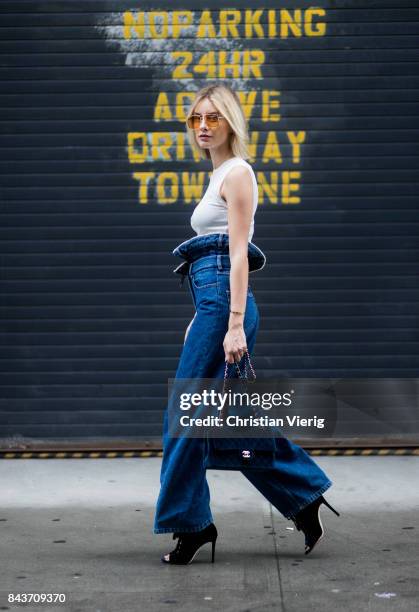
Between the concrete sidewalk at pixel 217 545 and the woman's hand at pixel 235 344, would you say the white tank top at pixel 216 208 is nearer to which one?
the woman's hand at pixel 235 344

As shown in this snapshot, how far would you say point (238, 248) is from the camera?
15.5 feet

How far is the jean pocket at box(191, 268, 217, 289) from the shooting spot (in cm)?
483

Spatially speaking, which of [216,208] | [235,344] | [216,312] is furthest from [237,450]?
[216,208]

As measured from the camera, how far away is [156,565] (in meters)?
4.92

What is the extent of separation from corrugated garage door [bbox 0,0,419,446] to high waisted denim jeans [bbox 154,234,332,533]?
8.29 ft

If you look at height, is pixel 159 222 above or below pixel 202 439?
above

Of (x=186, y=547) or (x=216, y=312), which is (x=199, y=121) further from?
(x=186, y=547)

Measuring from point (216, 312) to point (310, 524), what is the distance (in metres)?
1.05

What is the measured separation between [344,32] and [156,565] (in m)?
3.97

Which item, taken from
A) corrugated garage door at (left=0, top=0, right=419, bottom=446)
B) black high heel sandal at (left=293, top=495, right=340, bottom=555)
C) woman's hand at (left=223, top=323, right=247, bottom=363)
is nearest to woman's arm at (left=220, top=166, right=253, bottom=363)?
woman's hand at (left=223, top=323, right=247, bottom=363)

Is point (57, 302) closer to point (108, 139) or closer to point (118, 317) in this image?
point (118, 317)

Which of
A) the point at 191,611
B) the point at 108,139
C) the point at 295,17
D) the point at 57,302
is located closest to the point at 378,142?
the point at 295,17

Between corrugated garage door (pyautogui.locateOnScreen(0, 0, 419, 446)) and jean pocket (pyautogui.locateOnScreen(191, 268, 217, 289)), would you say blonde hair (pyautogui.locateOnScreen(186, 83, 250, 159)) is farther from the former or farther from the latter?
corrugated garage door (pyautogui.locateOnScreen(0, 0, 419, 446))

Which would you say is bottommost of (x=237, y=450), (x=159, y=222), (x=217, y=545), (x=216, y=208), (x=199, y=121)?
(x=217, y=545)
